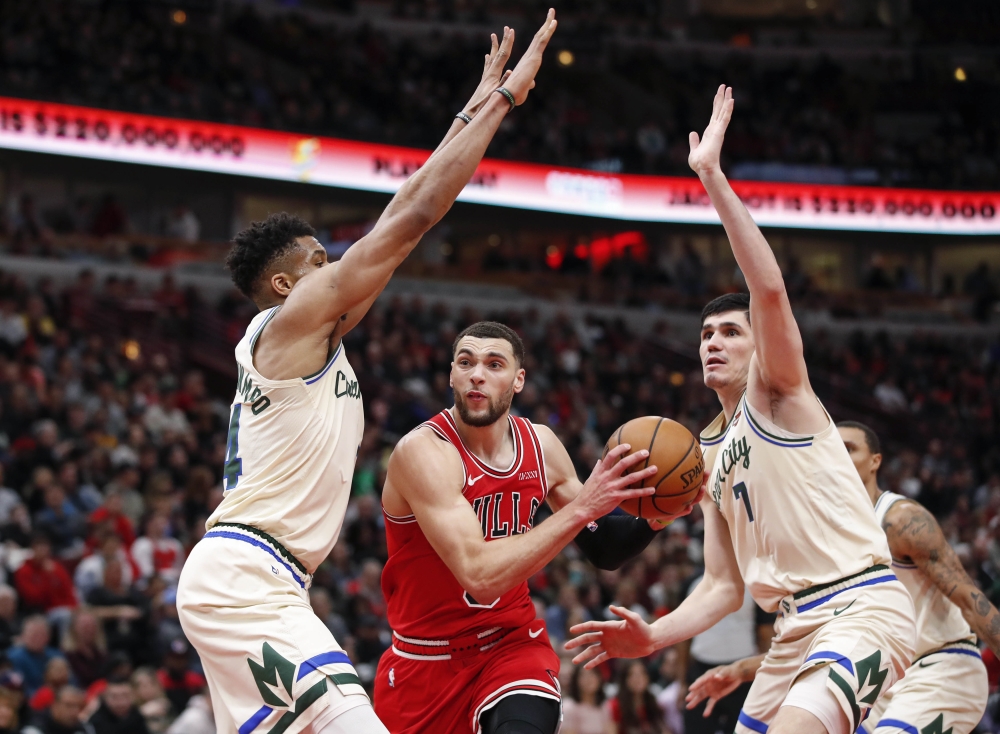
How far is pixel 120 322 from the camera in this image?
55.3 ft

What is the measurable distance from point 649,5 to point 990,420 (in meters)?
16.1

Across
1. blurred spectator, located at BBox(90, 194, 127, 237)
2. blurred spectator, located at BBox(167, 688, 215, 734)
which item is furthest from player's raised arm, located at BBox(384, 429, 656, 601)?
blurred spectator, located at BBox(90, 194, 127, 237)

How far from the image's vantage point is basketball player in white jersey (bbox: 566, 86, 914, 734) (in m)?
4.20

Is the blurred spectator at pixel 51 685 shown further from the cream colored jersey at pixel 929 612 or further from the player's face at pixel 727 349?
the cream colored jersey at pixel 929 612

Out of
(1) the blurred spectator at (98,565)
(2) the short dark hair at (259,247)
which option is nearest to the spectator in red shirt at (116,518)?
(1) the blurred spectator at (98,565)

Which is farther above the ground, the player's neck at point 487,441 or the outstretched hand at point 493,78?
the outstretched hand at point 493,78

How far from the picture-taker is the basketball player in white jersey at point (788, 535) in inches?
165

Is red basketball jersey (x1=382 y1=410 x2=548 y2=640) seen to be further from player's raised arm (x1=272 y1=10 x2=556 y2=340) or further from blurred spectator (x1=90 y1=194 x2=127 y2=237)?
blurred spectator (x1=90 y1=194 x2=127 y2=237)

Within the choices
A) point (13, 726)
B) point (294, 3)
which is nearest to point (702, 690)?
point (13, 726)

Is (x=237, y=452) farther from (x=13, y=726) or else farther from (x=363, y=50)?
(x=363, y=50)

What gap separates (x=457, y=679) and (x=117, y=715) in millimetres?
4257

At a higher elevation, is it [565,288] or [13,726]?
[565,288]

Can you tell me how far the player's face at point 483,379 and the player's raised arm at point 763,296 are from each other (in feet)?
3.47

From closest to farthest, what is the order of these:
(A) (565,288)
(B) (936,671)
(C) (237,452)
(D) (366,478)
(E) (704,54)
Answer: (C) (237,452)
(B) (936,671)
(D) (366,478)
(A) (565,288)
(E) (704,54)
